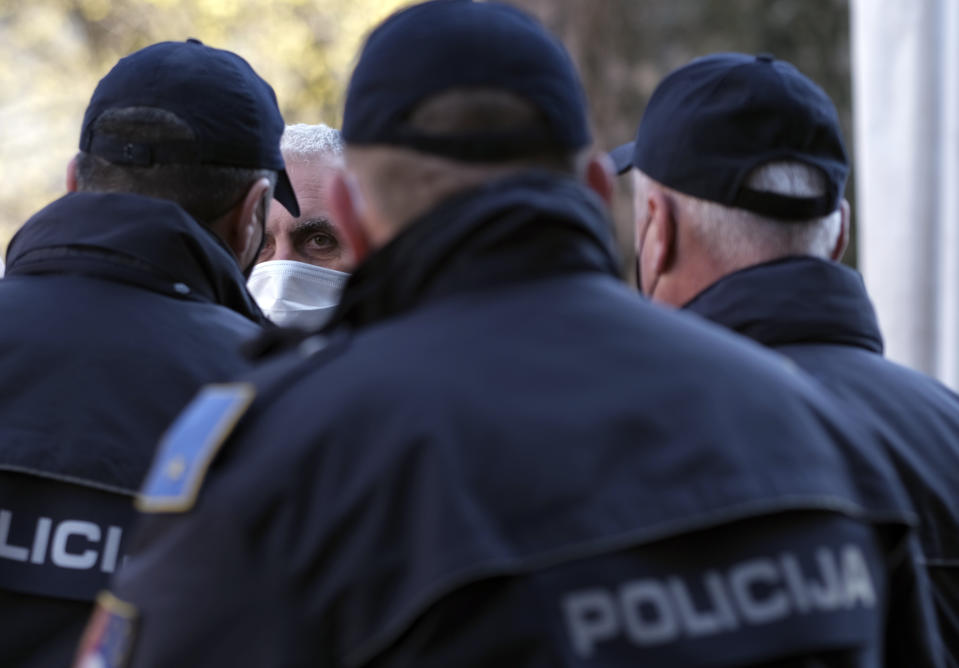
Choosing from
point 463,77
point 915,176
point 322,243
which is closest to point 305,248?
point 322,243

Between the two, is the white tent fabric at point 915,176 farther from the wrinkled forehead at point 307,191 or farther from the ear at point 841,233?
the ear at point 841,233

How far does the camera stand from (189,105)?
2.31 metres

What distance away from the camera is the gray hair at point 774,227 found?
2.20 meters

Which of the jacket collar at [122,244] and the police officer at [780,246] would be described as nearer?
the police officer at [780,246]

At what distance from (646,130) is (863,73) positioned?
292cm

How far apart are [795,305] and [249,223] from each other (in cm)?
93

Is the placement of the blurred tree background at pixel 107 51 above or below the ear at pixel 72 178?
below

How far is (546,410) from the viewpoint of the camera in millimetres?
1239

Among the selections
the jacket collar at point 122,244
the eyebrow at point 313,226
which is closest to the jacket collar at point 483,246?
the jacket collar at point 122,244

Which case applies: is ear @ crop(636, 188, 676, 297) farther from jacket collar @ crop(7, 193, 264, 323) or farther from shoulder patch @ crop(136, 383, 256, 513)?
shoulder patch @ crop(136, 383, 256, 513)

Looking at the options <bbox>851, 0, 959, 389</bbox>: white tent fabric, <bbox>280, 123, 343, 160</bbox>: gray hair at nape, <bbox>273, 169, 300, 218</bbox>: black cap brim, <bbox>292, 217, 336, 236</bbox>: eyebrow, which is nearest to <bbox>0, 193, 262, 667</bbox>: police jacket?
<bbox>273, 169, 300, 218</bbox>: black cap brim

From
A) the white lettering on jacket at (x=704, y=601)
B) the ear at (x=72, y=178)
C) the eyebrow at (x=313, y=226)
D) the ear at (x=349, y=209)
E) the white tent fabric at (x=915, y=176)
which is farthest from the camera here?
the white tent fabric at (x=915, y=176)

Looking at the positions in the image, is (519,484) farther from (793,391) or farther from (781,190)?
(781,190)

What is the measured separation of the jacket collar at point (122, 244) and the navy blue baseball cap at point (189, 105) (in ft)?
0.43
